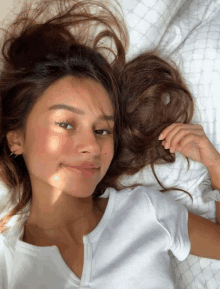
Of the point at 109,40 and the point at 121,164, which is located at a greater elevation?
the point at 109,40

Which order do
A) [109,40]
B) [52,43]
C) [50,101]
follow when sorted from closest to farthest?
[50,101] < [52,43] < [109,40]

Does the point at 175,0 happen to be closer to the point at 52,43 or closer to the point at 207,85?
the point at 207,85

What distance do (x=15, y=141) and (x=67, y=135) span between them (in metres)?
0.20

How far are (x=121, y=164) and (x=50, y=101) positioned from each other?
18.3 inches

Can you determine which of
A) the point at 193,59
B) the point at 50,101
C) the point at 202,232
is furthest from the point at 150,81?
the point at 202,232

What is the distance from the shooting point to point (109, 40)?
1.16m

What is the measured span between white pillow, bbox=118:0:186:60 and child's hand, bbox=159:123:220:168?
0.31m

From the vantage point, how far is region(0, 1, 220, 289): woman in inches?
36.6

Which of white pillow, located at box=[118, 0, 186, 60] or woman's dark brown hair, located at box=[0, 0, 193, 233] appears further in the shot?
white pillow, located at box=[118, 0, 186, 60]

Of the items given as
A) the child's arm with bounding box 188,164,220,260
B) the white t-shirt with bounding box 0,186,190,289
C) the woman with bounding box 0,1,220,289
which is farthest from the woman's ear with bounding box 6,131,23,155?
the child's arm with bounding box 188,164,220,260

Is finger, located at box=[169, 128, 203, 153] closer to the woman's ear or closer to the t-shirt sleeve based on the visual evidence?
the t-shirt sleeve

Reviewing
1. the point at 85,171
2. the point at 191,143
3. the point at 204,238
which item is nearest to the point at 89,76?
the point at 85,171

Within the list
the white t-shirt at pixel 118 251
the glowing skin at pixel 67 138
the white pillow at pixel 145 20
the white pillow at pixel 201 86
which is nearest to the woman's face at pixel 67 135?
the glowing skin at pixel 67 138

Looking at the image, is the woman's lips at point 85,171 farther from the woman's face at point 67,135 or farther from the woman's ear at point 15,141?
the woman's ear at point 15,141
